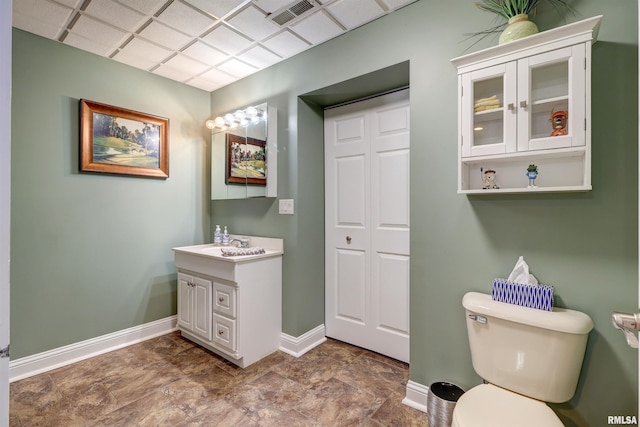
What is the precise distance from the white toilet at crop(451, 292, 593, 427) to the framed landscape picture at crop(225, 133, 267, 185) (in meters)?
1.93

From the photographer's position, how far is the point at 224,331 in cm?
230

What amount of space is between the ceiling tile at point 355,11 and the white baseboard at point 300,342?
233 cm

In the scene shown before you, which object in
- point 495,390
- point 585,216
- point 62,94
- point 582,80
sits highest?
point 62,94

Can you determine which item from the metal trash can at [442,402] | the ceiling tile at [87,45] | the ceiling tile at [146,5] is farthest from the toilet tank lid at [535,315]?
the ceiling tile at [87,45]

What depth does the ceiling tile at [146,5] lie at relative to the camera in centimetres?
Answer: 182

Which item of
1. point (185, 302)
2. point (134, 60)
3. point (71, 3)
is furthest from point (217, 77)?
point (185, 302)

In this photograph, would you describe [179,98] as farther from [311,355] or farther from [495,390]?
[495,390]

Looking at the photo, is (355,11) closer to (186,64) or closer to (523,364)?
(186,64)

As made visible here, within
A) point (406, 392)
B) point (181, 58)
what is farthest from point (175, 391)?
point (181, 58)

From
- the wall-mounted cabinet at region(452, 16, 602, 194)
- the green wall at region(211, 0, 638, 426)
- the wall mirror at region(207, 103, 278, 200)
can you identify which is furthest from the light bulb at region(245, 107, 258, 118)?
the wall-mounted cabinet at region(452, 16, 602, 194)

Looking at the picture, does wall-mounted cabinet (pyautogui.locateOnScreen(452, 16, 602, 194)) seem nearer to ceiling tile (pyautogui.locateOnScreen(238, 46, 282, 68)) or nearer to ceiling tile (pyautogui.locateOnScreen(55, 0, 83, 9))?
ceiling tile (pyautogui.locateOnScreen(238, 46, 282, 68))

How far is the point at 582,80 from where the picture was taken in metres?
1.27

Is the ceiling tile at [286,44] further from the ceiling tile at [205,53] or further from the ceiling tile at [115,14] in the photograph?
the ceiling tile at [115,14]

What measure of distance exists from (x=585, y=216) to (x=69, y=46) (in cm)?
344
